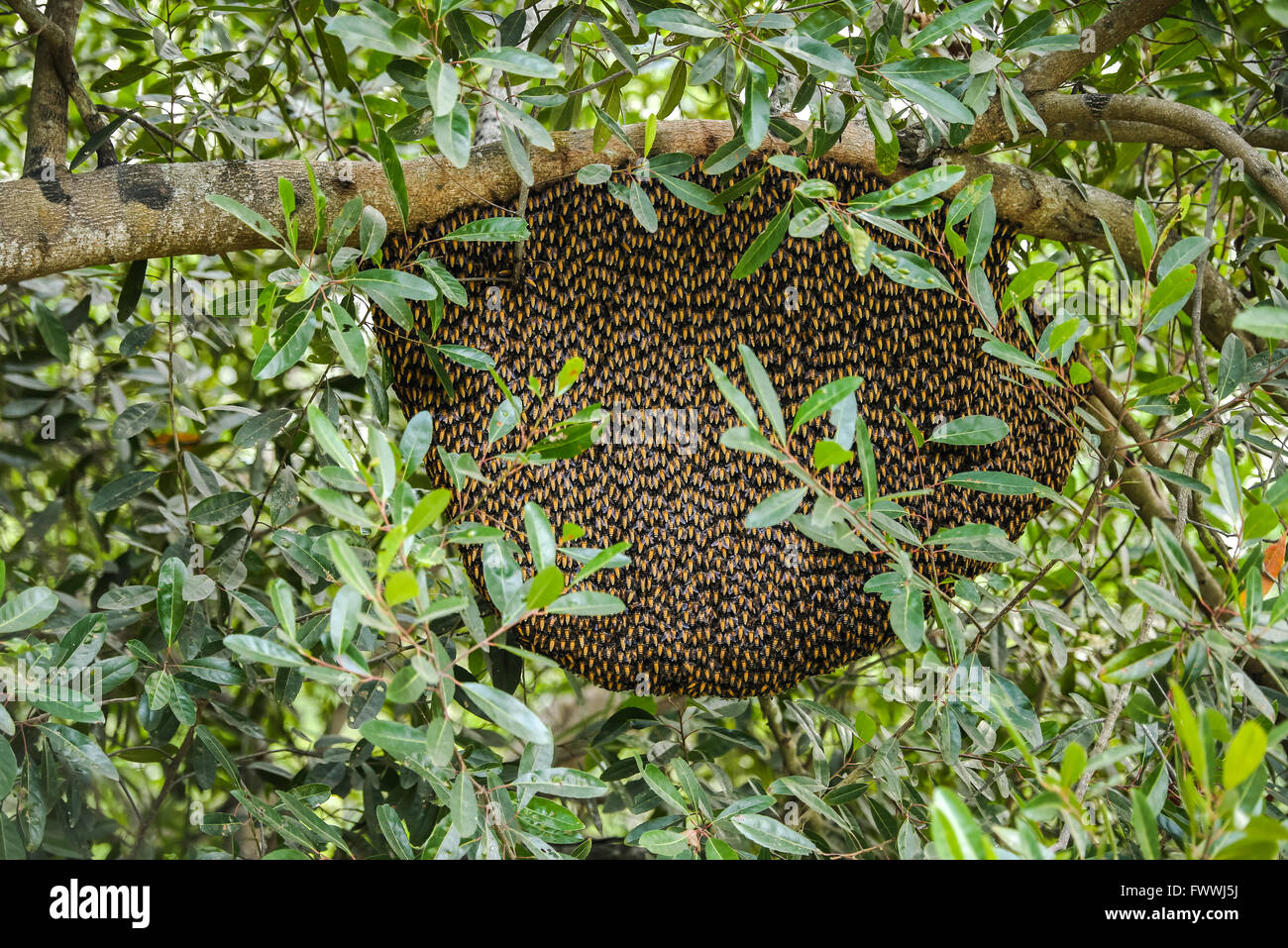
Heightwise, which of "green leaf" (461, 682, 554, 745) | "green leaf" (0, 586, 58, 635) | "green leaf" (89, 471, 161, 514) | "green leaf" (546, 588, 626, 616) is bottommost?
"green leaf" (89, 471, 161, 514)

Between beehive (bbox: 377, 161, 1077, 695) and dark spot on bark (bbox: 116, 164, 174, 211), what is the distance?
0.29 metres

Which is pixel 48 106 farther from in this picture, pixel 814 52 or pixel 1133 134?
pixel 1133 134

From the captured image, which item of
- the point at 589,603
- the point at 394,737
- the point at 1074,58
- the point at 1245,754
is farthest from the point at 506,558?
the point at 1074,58

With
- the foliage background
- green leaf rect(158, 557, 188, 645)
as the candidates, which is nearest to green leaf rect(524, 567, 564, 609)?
the foliage background

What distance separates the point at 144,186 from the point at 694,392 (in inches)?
30.6

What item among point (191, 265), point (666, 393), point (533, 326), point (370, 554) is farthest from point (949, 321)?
point (191, 265)

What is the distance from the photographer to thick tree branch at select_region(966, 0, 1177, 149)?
4.14 feet

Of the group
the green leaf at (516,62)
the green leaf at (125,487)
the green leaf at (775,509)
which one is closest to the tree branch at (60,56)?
the green leaf at (125,487)

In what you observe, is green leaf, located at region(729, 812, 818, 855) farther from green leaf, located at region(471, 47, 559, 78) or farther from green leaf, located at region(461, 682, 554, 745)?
green leaf, located at region(471, 47, 559, 78)

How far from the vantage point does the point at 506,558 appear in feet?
3.06

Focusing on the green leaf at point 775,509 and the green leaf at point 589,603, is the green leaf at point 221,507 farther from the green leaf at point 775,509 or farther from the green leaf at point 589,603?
the green leaf at point 775,509

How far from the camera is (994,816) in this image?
1.47 meters

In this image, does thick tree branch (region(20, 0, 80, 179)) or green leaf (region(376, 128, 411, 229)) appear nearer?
green leaf (region(376, 128, 411, 229))
